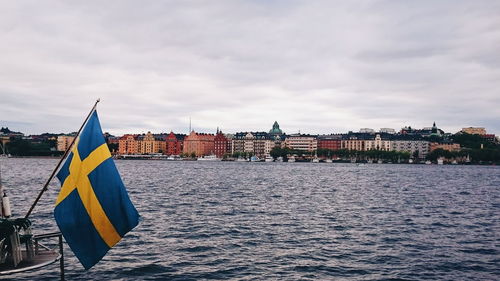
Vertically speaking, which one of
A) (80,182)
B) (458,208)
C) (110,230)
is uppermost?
(80,182)

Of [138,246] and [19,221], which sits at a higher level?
[19,221]

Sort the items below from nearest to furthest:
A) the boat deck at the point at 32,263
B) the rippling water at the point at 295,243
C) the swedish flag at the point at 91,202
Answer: the boat deck at the point at 32,263, the swedish flag at the point at 91,202, the rippling water at the point at 295,243

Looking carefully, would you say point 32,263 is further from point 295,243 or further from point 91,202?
point 295,243

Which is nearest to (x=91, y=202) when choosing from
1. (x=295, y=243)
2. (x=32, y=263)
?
(x=32, y=263)

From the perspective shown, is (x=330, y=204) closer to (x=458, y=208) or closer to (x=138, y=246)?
(x=458, y=208)

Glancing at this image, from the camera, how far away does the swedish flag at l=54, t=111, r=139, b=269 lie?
33.7 ft

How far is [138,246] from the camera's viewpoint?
22891mm

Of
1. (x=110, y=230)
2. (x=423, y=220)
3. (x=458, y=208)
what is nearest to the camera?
(x=110, y=230)

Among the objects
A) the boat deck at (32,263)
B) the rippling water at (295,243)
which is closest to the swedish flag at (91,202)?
the boat deck at (32,263)

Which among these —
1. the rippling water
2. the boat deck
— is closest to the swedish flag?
the boat deck

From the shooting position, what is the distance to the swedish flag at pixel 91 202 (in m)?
10.3

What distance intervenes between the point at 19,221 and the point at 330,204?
35313 millimetres

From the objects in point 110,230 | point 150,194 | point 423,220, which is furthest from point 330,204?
point 110,230

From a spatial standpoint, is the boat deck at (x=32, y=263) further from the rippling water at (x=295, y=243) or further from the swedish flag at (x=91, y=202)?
the rippling water at (x=295, y=243)
